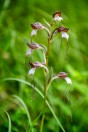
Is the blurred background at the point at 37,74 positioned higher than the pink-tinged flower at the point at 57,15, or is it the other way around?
the pink-tinged flower at the point at 57,15

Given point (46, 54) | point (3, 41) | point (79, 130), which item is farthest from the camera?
point (3, 41)

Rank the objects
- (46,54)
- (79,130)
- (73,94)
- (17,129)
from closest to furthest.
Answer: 1. (46,54)
2. (17,129)
3. (79,130)
4. (73,94)

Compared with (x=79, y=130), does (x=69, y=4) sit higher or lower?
higher

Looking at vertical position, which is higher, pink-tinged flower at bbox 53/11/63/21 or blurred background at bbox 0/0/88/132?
pink-tinged flower at bbox 53/11/63/21

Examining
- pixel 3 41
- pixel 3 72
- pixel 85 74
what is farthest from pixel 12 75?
pixel 85 74

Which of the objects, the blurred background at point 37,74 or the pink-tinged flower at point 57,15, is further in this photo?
the blurred background at point 37,74

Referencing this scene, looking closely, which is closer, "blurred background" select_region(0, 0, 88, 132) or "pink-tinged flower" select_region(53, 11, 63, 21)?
"pink-tinged flower" select_region(53, 11, 63, 21)

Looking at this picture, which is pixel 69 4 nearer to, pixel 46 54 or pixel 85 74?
pixel 85 74

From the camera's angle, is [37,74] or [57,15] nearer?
[57,15]
